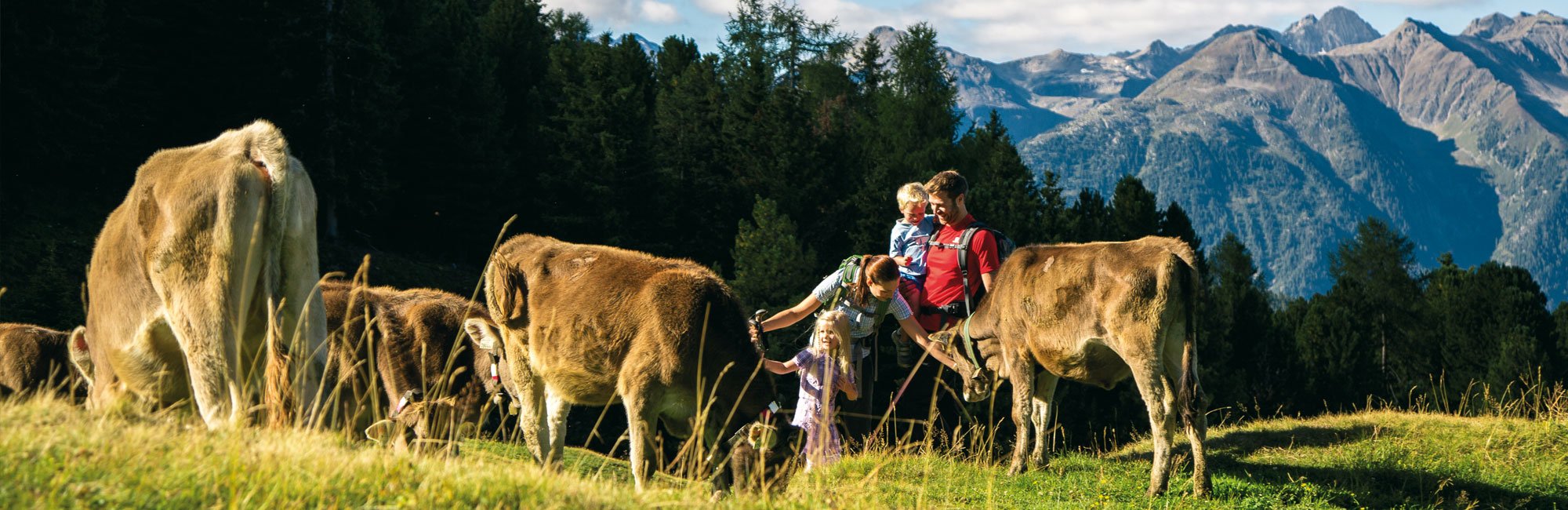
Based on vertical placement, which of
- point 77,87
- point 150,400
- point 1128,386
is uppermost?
point 77,87

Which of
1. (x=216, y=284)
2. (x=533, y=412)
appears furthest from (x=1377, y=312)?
(x=216, y=284)

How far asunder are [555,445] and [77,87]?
104 feet

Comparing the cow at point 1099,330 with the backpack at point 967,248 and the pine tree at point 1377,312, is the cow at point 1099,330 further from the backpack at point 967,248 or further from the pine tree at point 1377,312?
the pine tree at point 1377,312

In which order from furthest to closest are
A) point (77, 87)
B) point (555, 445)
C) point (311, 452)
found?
point (77, 87), point (555, 445), point (311, 452)

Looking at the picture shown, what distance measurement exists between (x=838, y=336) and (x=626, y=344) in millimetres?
2026

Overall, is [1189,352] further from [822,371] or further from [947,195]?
[822,371]

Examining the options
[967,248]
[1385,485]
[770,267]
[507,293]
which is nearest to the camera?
[507,293]

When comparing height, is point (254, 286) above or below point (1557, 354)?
above

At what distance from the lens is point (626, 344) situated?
Result: 23.6 feet

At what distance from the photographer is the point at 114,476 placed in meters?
3.91

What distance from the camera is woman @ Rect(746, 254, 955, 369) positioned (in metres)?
8.89

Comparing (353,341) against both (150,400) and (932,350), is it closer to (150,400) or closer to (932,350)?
(150,400)

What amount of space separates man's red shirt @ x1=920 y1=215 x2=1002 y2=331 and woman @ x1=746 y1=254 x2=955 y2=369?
1.36 m

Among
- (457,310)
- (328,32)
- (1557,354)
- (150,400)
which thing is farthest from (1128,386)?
(150,400)
